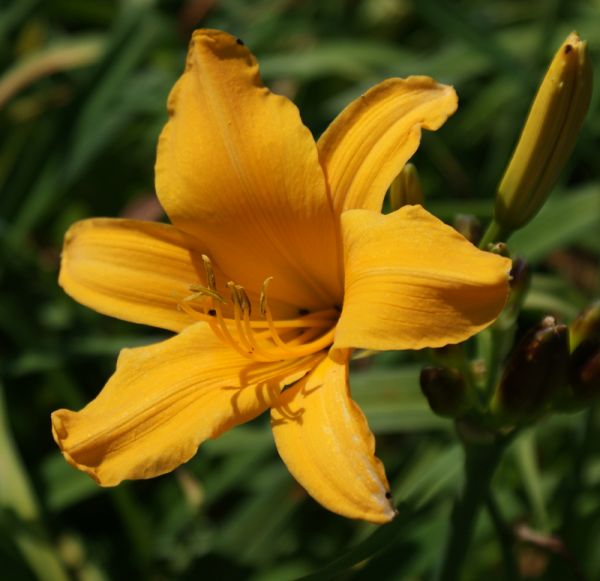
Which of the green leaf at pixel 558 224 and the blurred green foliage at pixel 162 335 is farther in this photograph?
the green leaf at pixel 558 224

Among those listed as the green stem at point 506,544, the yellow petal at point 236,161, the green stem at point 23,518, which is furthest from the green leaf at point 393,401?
the green stem at point 23,518

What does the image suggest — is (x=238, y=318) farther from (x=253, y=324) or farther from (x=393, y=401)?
(x=393, y=401)

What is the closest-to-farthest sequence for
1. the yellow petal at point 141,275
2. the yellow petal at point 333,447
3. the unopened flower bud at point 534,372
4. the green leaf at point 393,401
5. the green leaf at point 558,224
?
the yellow petal at point 333,447 < the unopened flower bud at point 534,372 < the yellow petal at point 141,275 < the green leaf at point 393,401 < the green leaf at point 558,224

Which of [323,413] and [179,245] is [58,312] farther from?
[323,413]

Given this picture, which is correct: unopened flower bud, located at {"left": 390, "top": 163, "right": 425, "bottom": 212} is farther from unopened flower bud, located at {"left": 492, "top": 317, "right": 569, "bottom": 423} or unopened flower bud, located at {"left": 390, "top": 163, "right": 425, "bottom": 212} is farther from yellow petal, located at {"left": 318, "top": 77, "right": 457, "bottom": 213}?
unopened flower bud, located at {"left": 492, "top": 317, "right": 569, "bottom": 423}

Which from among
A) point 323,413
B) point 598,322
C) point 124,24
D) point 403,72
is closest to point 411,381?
point 598,322

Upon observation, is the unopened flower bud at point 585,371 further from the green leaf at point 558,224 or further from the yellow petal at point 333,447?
the green leaf at point 558,224

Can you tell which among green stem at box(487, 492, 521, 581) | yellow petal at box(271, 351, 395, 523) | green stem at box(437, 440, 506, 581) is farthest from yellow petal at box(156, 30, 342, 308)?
green stem at box(487, 492, 521, 581)
